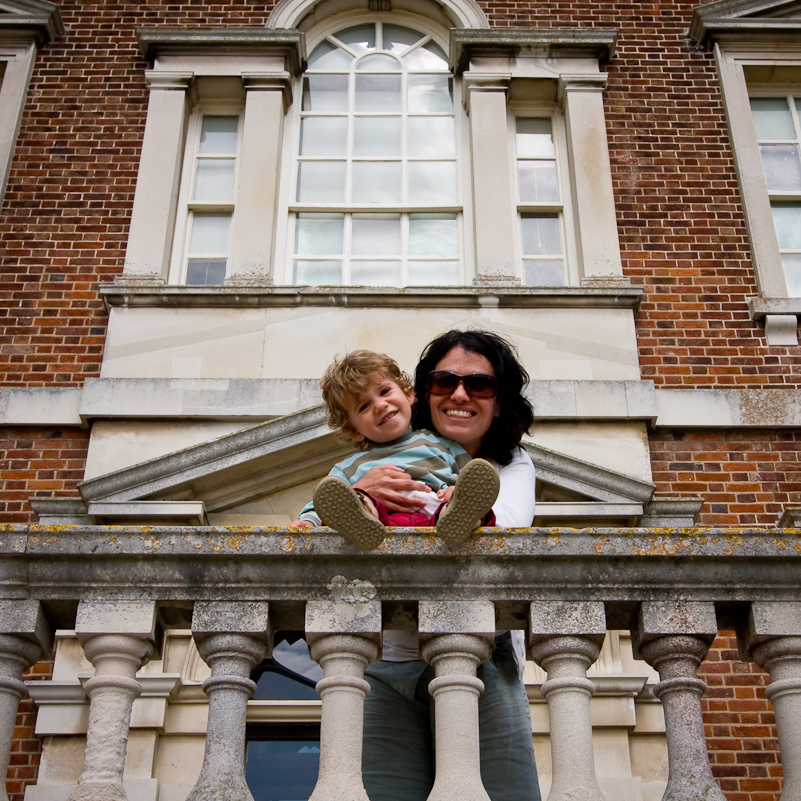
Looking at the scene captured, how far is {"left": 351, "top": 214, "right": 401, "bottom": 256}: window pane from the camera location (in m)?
8.27

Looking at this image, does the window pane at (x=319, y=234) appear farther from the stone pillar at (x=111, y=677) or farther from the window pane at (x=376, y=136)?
the stone pillar at (x=111, y=677)

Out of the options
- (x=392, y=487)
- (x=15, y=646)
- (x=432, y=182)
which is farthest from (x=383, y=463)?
(x=432, y=182)

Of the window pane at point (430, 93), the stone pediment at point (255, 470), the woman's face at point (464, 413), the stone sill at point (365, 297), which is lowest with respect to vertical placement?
the woman's face at point (464, 413)

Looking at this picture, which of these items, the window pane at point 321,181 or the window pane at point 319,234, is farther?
the window pane at point 321,181

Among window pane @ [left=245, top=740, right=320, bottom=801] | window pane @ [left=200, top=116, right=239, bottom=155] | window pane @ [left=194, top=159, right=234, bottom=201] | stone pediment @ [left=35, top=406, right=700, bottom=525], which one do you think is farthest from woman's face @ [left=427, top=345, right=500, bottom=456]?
window pane @ [left=200, top=116, right=239, bottom=155]

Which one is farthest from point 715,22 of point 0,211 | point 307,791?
point 307,791

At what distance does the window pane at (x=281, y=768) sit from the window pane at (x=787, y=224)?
16.4 ft

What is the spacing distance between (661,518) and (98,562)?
167 inches

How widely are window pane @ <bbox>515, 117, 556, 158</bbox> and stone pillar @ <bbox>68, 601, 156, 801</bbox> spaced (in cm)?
638

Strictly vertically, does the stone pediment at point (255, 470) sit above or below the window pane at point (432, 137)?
below

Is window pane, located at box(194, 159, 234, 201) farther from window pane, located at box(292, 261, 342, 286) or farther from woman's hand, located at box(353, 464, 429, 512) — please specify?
woman's hand, located at box(353, 464, 429, 512)

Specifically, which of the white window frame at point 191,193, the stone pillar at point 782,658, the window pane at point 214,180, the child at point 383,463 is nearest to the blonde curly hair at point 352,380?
the child at point 383,463

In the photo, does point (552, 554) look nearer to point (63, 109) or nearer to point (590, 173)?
point (590, 173)

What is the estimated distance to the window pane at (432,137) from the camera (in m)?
8.67
